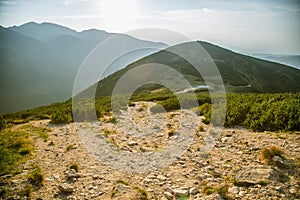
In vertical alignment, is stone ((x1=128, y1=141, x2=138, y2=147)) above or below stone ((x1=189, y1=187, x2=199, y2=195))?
below

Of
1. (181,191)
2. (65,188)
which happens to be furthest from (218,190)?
(65,188)

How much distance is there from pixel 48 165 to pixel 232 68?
120524 mm

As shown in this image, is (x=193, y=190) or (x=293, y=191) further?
(x=193, y=190)

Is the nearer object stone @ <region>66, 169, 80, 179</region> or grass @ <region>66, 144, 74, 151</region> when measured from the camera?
stone @ <region>66, 169, 80, 179</region>

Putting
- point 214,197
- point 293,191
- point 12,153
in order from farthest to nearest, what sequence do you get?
point 12,153 < point 214,197 < point 293,191

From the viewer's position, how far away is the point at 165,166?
9.77 meters

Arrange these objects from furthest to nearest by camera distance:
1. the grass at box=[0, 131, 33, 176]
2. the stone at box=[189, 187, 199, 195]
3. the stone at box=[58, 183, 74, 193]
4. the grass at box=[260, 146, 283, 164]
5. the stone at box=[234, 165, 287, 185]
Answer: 1. the grass at box=[0, 131, 33, 176]
2. the grass at box=[260, 146, 283, 164]
3. the stone at box=[58, 183, 74, 193]
4. the stone at box=[189, 187, 199, 195]
5. the stone at box=[234, 165, 287, 185]

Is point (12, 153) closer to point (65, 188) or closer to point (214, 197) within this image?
point (65, 188)

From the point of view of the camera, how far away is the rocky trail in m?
7.39

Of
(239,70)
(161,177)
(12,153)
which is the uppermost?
(239,70)

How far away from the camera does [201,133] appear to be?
1350cm

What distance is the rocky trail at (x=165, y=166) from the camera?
7395 millimetres

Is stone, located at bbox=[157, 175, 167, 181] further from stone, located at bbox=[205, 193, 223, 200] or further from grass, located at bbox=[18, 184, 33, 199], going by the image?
grass, located at bbox=[18, 184, 33, 199]

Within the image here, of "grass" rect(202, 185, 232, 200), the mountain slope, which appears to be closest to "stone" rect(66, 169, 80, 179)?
"grass" rect(202, 185, 232, 200)
